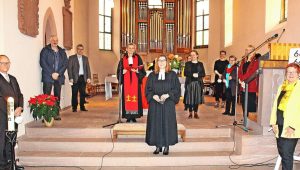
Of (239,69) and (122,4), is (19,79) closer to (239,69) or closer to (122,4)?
(239,69)

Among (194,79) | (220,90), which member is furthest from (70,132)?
(220,90)

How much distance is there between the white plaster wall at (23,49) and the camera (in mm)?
5129

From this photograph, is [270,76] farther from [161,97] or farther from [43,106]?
[43,106]

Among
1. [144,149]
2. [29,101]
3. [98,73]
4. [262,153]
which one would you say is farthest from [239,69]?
[98,73]

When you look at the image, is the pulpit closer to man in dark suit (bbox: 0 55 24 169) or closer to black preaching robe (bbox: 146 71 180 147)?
black preaching robe (bbox: 146 71 180 147)

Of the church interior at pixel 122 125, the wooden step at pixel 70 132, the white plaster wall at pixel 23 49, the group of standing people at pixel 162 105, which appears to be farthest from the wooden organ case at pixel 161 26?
the group of standing people at pixel 162 105

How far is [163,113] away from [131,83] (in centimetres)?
170

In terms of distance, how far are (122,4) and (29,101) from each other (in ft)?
29.3

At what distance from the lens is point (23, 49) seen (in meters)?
5.80

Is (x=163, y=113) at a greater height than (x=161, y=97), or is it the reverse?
(x=161, y=97)

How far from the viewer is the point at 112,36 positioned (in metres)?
14.0

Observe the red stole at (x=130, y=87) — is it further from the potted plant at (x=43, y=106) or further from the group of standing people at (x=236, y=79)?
the group of standing people at (x=236, y=79)

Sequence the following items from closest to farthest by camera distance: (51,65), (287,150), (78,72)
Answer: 1. (287,150)
2. (51,65)
3. (78,72)

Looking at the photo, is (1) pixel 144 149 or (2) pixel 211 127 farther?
(2) pixel 211 127
